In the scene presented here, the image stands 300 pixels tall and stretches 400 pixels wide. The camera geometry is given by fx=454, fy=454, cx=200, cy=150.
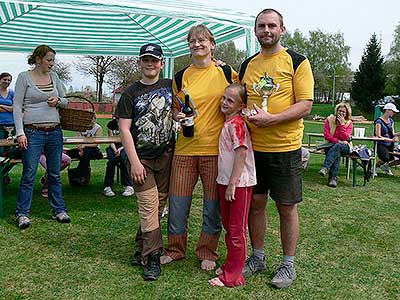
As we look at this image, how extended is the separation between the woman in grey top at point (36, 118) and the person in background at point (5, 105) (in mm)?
1750

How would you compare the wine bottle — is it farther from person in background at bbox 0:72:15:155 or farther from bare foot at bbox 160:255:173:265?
person in background at bbox 0:72:15:155

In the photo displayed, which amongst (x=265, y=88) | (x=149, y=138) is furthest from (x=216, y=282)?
(x=265, y=88)

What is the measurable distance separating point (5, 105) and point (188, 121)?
4531mm

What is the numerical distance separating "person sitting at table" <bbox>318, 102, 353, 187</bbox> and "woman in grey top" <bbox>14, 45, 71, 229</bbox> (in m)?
4.43

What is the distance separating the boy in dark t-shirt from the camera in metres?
3.28

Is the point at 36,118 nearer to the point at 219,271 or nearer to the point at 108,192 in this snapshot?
the point at 108,192

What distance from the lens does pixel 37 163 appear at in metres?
4.52

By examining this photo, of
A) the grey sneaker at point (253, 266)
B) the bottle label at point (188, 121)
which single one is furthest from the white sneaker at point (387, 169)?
the bottle label at point (188, 121)

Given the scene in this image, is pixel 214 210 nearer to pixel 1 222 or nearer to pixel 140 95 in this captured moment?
pixel 140 95

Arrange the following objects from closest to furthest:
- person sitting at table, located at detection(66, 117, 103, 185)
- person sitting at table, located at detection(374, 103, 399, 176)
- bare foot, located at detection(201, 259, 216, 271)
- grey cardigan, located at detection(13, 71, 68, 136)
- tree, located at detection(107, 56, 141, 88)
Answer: bare foot, located at detection(201, 259, 216, 271) → grey cardigan, located at detection(13, 71, 68, 136) → person sitting at table, located at detection(66, 117, 103, 185) → person sitting at table, located at detection(374, 103, 399, 176) → tree, located at detection(107, 56, 141, 88)

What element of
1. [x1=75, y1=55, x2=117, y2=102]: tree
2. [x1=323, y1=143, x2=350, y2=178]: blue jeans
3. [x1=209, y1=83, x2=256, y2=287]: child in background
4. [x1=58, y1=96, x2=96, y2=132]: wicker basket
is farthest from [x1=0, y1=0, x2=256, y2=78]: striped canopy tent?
[x1=75, y1=55, x2=117, y2=102]: tree

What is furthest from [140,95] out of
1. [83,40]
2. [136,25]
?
[83,40]

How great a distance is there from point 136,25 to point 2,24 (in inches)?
78.2

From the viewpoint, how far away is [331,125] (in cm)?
760
